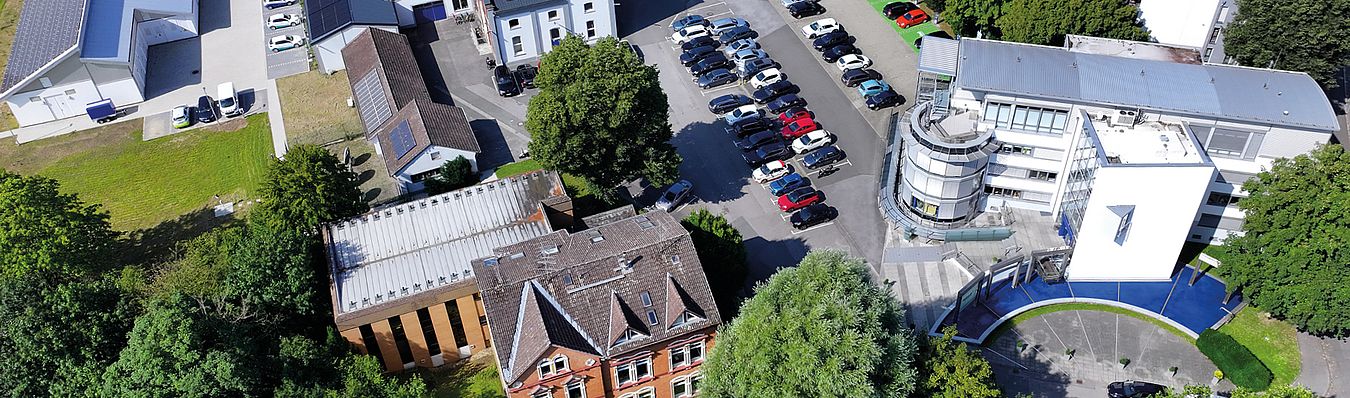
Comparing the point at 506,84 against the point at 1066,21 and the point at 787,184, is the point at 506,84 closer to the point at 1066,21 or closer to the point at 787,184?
the point at 787,184

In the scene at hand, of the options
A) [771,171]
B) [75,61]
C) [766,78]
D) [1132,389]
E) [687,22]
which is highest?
[75,61]

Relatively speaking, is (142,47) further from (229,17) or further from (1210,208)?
(1210,208)

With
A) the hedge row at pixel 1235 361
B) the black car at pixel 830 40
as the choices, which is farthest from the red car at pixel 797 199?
the hedge row at pixel 1235 361

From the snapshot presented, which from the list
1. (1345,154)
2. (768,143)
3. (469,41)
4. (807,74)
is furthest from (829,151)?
(469,41)

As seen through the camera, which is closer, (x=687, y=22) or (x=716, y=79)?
(x=716, y=79)

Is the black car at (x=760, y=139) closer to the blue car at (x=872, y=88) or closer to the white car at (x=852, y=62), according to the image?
the blue car at (x=872, y=88)

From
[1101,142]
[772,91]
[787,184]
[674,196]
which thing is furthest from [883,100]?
[1101,142]

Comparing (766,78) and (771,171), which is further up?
(766,78)
